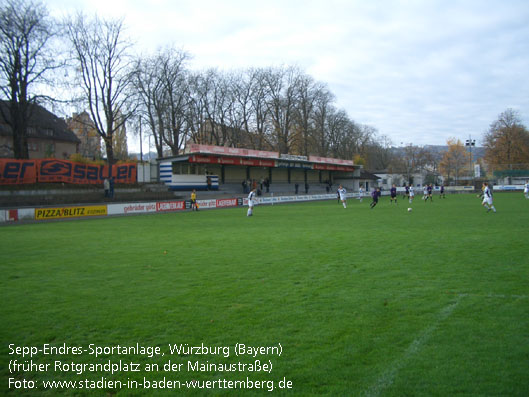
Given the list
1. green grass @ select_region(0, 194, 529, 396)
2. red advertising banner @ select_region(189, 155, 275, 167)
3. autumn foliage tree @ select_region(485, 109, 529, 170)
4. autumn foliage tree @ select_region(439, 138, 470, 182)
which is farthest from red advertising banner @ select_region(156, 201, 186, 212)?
autumn foliage tree @ select_region(439, 138, 470, 182)

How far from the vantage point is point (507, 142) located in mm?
73250

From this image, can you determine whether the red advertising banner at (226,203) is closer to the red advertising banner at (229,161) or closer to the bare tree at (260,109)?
the red advertising banner at (229,161)

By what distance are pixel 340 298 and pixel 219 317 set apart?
2097 millimetres

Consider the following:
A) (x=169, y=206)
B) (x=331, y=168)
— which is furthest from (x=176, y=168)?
(x=331, y=168)

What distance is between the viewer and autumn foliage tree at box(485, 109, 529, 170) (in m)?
71.9

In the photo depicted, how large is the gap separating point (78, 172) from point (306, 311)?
34673 millimetres

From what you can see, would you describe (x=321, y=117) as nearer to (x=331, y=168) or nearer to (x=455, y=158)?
(x=331, y=168)

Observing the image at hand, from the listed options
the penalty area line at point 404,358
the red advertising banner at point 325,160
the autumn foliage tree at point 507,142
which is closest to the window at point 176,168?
the red advertising banner at point 325,160

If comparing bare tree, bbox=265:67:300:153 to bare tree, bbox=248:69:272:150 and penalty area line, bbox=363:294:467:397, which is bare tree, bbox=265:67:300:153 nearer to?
bare tree, bbox=248:69:272:150

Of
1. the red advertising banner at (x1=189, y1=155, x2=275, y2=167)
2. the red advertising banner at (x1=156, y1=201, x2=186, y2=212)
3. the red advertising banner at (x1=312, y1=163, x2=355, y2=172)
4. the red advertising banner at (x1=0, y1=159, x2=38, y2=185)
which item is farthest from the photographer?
the red advertising banner at (x1=312, y1=163, x2=355, y2=172)

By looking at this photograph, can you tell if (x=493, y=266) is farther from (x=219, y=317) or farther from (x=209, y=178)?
(x=209, y=178)

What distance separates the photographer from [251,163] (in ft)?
172

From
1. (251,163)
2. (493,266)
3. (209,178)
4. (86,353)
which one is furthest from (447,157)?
(86,353)

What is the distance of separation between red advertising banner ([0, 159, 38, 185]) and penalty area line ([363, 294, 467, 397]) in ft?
109
